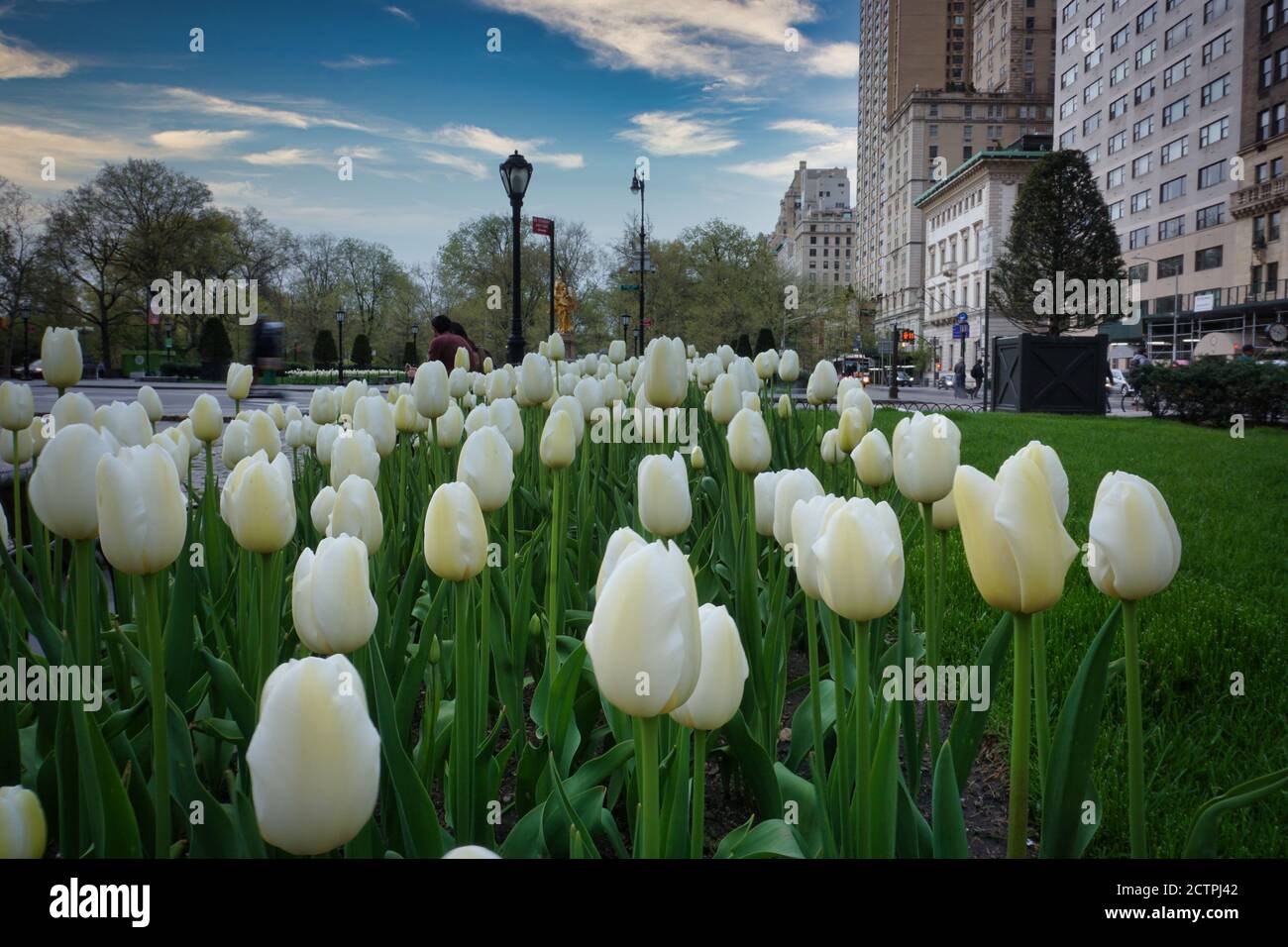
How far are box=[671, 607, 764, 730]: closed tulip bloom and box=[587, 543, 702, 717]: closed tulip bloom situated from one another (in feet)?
0.57

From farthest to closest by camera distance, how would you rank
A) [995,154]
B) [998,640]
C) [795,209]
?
[795,209]
[995,154]
[998,640]

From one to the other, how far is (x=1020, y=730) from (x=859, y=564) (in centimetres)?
25

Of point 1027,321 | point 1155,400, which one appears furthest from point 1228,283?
point 1155,400

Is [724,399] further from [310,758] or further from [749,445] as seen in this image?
[310,758]

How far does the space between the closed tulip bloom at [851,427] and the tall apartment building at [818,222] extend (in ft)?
272

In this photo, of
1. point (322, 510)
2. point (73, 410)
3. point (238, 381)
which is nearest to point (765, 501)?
point (322, 510)

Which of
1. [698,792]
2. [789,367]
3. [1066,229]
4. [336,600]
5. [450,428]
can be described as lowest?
[698,792]

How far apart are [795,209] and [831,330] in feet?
164

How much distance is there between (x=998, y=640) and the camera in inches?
57.9

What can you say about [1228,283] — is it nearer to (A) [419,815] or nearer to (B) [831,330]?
(B) [831,330]

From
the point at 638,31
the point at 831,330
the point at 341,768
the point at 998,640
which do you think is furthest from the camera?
the point at 831,330

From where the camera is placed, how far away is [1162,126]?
38594 mm

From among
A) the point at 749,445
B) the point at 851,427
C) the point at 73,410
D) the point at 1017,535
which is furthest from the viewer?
the point at 851,427

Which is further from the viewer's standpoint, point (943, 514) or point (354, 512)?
point (943, 514)
